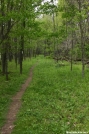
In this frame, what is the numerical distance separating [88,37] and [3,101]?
1110 inches

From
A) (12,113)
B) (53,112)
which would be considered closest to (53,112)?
(53,112)

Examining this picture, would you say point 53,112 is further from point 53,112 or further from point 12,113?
point 12,113

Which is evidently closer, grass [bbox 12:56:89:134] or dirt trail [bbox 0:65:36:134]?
grass [bbox 12:56:89:134]

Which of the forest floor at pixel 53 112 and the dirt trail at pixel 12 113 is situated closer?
the forest floor at pixel 53 112

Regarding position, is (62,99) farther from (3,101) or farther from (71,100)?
(3,101)

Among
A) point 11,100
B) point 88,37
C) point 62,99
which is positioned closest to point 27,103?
point 11,100

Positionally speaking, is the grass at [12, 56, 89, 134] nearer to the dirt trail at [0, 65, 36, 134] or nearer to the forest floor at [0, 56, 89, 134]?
the forest floor at [0, 56, 89, 134]

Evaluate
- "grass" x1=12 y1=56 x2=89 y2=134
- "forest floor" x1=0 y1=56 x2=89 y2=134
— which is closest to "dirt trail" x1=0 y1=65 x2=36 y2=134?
"forest floor" x1=0 y1=56 x2=89 y2=134

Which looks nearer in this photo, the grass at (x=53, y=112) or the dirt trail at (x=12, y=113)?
the grass at (x=53, y=112)

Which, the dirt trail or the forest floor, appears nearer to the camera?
the forest floor

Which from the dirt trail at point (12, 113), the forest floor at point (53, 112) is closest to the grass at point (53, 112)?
the forest floor at point (53, 112)

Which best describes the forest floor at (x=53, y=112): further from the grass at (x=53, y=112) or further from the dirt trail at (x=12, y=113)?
the dirt trail at (x=12, y=113)

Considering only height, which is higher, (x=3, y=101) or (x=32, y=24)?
(x=32, y=24)

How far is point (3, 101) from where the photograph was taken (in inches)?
600
